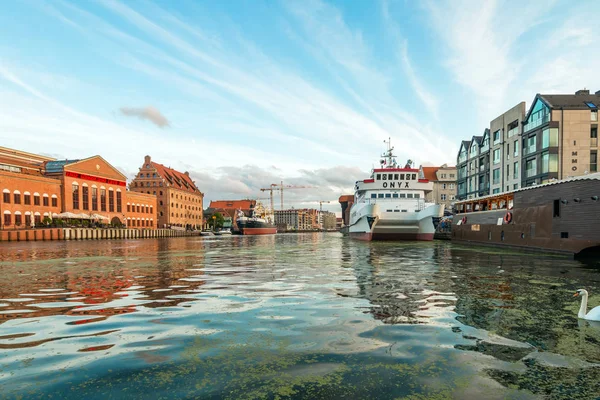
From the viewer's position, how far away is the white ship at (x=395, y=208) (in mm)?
41469

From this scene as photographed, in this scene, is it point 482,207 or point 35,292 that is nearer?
point 35,292

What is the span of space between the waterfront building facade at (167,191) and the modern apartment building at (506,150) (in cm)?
8111

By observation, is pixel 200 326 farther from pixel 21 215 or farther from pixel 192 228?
pixel 192 228

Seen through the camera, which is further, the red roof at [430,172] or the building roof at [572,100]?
the red roof at [430,172]

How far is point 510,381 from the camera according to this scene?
14.6 feet

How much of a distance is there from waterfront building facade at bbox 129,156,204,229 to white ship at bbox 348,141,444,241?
7346 centimetres

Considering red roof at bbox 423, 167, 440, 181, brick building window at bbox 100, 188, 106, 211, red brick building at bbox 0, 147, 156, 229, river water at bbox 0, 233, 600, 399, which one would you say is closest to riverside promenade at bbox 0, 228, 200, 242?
red brick building at bbox 0, 147, 156, 229

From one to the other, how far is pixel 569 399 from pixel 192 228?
122 metres

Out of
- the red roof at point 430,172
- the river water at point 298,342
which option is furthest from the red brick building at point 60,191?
the red roof at point 430,172

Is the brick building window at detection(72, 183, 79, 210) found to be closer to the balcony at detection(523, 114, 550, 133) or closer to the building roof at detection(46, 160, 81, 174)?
the building roof at detection(46, 160, 81, 174)

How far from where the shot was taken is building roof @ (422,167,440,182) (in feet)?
336

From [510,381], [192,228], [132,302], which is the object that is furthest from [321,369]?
[192,228]

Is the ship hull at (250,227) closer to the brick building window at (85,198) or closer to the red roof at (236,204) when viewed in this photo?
the brick building window at (85,198)

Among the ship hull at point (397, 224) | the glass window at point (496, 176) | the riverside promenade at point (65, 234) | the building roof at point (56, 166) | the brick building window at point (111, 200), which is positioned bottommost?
the riverside promenade at point (65, 234)
